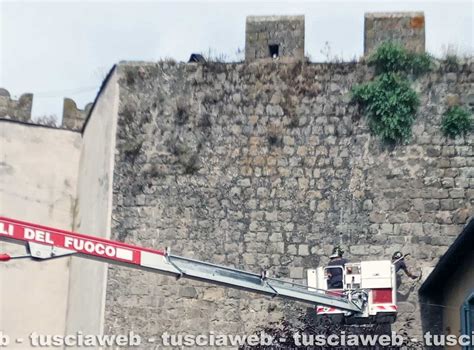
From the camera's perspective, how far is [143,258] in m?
11.8

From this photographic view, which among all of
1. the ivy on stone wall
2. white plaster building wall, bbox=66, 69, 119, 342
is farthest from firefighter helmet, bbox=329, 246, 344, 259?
white plaster building wall, bbox=66, 69, 119, 342

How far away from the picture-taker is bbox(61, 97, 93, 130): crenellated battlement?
17828 mm

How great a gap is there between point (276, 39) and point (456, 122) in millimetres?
2484

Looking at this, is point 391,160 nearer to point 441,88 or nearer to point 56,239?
point 441,88

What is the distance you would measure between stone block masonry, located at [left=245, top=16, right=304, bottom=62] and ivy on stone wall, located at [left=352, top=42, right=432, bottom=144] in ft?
3.11

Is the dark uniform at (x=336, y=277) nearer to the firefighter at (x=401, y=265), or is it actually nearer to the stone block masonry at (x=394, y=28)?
the firefighter at (x=401, y=265)

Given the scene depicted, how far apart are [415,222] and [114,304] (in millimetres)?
3759

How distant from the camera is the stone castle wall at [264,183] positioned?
14.4m

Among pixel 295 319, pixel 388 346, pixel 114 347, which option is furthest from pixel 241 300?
pixel 388 346

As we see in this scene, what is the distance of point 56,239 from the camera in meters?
11.4

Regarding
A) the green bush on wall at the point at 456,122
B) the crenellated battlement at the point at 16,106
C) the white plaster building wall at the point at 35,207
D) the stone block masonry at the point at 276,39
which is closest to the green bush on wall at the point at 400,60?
the green bush on wall at the point at 456,122

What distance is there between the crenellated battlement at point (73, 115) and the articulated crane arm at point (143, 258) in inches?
236

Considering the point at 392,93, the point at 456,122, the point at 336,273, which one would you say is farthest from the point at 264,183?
the point at 456,122

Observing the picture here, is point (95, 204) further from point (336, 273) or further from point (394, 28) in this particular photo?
point (394, 28)
